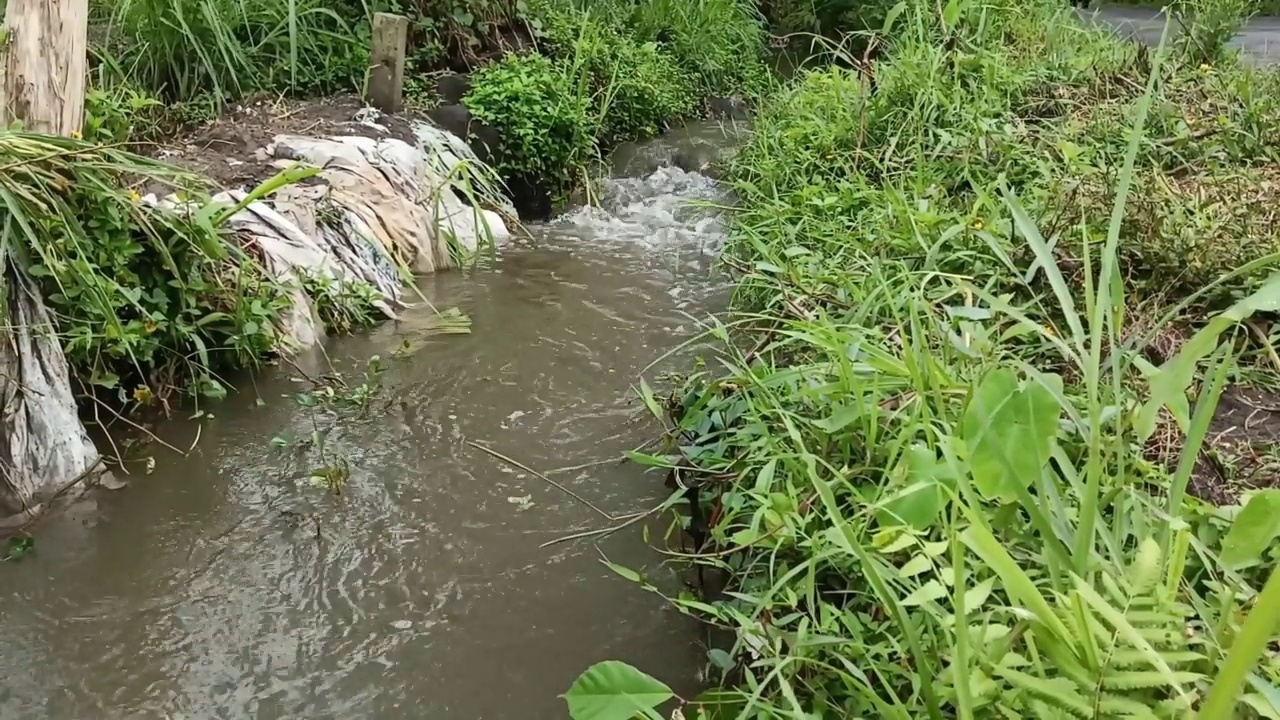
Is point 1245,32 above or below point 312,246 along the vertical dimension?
above

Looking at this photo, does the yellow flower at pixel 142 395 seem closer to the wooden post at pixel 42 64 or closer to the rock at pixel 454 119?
the wooden post at pixel 42 64

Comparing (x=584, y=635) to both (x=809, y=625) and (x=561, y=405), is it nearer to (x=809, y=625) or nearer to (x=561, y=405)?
(x=809, y=625)

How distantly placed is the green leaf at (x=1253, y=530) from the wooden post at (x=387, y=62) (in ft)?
16.0

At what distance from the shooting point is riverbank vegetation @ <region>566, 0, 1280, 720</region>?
4.29ft

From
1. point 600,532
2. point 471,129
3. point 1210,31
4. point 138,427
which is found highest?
point 1210,31

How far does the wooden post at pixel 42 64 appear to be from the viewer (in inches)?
121

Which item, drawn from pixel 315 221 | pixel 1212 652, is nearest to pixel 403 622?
pixel 1212 652

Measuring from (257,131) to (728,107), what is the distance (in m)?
4.24

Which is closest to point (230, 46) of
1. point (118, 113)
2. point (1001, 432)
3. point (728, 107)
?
point (118, 113)

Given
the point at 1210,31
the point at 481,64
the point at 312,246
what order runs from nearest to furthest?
the point at 312,246 → the point at 1210,31 → the point at 481,64

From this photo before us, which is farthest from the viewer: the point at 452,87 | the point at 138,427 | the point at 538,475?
the point at 452,87

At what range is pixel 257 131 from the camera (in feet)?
15.4

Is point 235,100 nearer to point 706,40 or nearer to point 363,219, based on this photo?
point 363,219

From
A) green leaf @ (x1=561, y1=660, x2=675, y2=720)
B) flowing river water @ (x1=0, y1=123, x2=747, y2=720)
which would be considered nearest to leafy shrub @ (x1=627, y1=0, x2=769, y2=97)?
flowing river water @ (x1=0, y1=123, x2=747, y2=720)
